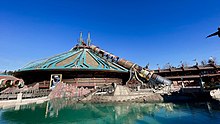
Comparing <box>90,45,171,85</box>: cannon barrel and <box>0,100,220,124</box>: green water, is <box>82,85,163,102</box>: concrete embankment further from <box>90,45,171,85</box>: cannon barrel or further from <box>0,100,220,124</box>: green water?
<box>90,45,171,85</box>: cannon barrel

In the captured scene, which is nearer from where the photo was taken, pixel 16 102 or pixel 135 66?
pixel 16 102

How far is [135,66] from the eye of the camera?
37.2m

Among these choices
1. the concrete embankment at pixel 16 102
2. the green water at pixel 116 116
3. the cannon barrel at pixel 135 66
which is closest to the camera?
the green water at pixel 116 116

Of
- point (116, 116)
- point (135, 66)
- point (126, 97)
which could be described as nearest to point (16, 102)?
point (116, 116)

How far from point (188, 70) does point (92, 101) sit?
3590 cm

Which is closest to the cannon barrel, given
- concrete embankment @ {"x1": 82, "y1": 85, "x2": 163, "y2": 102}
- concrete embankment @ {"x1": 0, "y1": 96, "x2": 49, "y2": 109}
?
concrete embankment @ {"x1": 82, "y1": 85, "x2": 163, "y2": 102}

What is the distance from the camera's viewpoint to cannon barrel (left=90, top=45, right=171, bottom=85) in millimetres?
32684

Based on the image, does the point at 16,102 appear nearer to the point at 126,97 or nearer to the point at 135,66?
the point at 126,97

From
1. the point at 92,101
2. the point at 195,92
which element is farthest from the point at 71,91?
the point at 195,92

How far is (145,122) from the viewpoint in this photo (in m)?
10.1

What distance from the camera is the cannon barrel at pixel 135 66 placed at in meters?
32.7

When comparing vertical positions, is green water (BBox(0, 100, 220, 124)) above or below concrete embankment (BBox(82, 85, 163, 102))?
below

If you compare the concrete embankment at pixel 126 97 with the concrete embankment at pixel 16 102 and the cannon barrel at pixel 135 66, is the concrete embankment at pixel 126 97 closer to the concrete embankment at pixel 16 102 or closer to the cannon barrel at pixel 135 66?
the concrete embankment at pixel 16 102

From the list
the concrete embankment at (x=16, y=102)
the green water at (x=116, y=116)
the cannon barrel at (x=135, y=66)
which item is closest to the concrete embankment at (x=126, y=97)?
the green water at (x=116, y=116)
